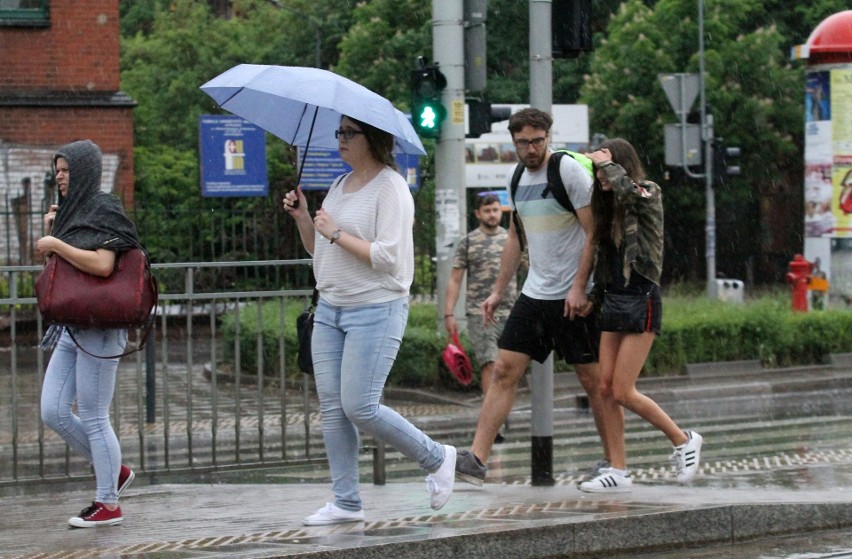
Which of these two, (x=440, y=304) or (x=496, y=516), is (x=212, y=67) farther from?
(x=496, y=516)

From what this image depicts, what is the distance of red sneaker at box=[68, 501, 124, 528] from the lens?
22.7ft

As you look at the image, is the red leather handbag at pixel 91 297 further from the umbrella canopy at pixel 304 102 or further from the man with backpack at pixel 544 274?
the man with backpack at pixel 544 274

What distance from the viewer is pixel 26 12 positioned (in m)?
22.5

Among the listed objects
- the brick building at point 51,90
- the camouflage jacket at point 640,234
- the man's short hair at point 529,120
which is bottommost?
the camouflage jacket at point 640,234

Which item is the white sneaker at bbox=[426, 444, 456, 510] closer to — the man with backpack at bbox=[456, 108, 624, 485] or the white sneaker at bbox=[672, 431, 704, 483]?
the man with backpack at bbox=[456, 108, 624, 485]

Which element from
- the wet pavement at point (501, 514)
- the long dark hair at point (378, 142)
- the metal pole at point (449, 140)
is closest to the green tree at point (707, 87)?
the metal pole at point (449, 140)

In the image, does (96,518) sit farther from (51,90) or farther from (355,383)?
(51,90)

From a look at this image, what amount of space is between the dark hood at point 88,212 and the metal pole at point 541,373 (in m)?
2.41

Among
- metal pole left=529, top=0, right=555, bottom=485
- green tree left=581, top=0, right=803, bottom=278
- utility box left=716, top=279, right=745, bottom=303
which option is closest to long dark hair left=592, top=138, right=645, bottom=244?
metal pole left=529, top=0, right=555, bottom=485

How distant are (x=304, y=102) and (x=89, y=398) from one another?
160 cm

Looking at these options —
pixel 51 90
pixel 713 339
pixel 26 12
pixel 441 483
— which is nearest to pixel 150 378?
pixel 441 483

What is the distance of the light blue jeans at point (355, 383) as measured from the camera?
6.55m

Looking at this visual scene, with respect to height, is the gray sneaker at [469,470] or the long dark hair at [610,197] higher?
the long dark hair at [610,197]

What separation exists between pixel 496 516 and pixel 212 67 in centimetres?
4276
